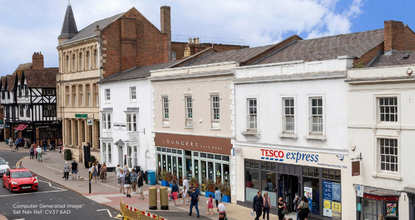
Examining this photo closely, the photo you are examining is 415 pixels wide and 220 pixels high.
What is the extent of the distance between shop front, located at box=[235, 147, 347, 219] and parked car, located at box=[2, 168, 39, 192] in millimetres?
13743

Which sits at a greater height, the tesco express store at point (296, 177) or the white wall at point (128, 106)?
the white wall at point (128, 106)

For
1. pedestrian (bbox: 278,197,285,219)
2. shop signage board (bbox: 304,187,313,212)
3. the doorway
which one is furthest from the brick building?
shop signage board (bbox: 304,187,313,212)

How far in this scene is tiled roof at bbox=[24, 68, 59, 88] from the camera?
218 ft

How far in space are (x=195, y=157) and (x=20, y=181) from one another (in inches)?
445

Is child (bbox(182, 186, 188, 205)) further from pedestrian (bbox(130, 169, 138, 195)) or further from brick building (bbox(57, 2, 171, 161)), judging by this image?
brick building (bbox(57, 2, 171, 161))

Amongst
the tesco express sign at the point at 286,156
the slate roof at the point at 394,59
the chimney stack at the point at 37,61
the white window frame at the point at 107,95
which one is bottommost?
the tesco express sign at the point at 286,156

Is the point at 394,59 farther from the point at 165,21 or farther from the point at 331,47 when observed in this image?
the point at 165,21

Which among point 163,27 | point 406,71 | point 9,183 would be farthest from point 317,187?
point 163,27

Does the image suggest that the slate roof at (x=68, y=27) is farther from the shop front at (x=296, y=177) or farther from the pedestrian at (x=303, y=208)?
the pedestrian at (x=303, y=208)

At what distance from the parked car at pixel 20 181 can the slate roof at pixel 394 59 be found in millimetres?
21970

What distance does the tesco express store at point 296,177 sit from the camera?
21953mm

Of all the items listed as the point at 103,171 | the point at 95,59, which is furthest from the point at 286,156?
the point at 95,59

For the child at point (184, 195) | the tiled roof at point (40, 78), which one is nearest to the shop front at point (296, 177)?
the child at point (184, 195)

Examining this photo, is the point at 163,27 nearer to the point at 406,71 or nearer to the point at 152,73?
the point at 152,73
